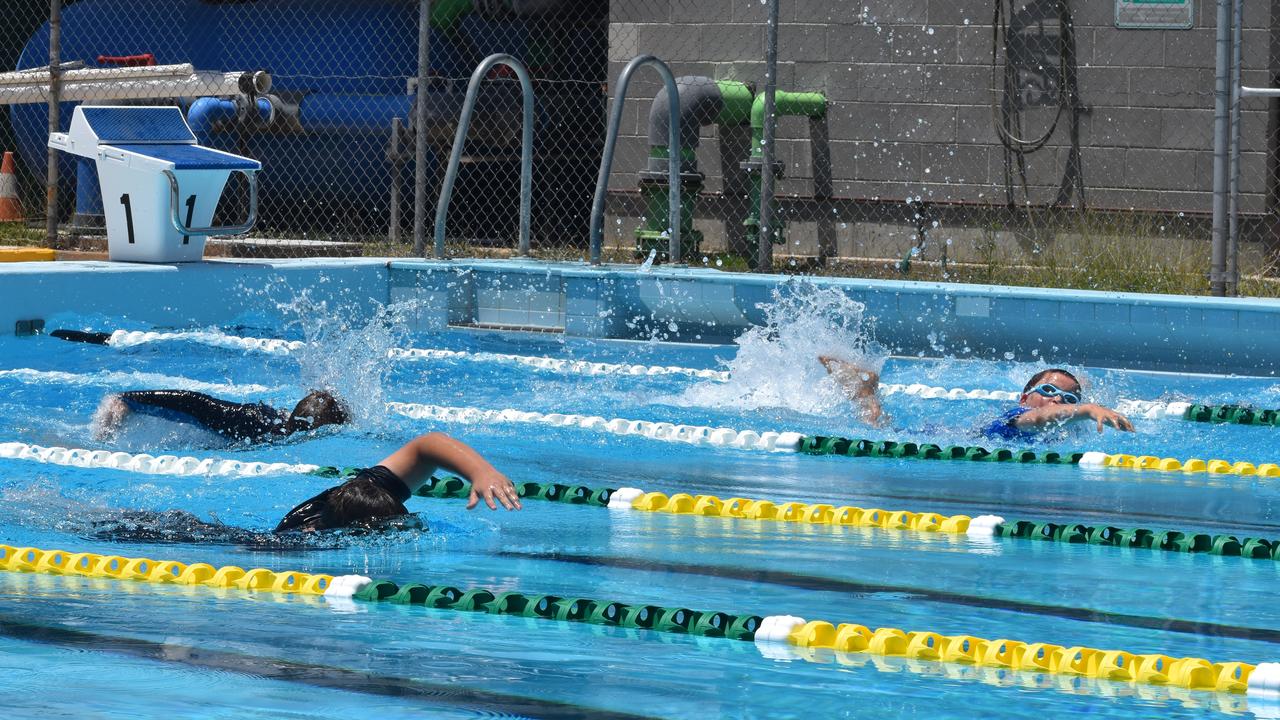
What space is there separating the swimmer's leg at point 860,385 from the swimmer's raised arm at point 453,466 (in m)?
2.90

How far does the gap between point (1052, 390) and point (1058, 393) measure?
0.04 meters

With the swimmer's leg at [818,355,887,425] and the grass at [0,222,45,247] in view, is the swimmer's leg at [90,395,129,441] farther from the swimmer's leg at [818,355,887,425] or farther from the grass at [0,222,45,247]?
the grass at [0,222,45,247]

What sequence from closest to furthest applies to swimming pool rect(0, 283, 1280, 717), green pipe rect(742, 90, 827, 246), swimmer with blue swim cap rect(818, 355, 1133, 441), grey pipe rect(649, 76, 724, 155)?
swimming pool rect(0, 283, 1280, 717) < swimmer with blue swim cap rect(818, 355, 1133, 441) < green pipe rect(742, 90, 827, 246) < grey pipe rect(649, 76, 724, 155)

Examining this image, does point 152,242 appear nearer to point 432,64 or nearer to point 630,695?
point 432,64

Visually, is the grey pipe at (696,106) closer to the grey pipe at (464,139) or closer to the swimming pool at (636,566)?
the grey pipe at (464,139)

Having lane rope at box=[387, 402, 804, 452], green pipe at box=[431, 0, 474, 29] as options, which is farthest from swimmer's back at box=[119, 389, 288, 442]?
green pipe at box=[431, 0, 474, 29]

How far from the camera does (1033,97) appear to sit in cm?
1175

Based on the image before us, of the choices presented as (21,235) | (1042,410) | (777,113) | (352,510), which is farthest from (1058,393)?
(21,235)

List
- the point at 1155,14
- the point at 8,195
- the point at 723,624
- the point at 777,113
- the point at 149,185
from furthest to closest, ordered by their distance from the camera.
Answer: the point at 8,195 < the point at 777,113 < the point at 1155,14 < the point at 149,185 < the point at 723,624

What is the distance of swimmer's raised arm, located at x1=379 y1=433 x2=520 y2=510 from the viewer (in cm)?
448

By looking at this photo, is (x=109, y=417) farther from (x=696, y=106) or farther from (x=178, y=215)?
(x=696, y=106)

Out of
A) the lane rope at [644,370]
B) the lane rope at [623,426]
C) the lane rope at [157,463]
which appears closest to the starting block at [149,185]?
the lane rope at [644,370]

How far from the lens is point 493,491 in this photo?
177 inches

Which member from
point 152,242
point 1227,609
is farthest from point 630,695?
point 152,242
